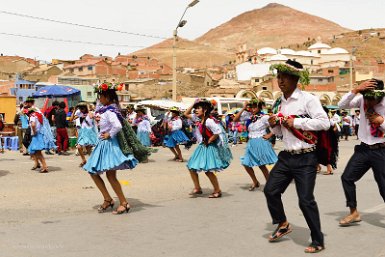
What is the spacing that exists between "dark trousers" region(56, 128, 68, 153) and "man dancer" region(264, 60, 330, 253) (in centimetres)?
1377

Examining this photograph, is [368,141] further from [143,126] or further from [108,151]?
[143,126]

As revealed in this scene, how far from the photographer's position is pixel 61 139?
18.9 metres

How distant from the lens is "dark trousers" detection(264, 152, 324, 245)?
18.6ft

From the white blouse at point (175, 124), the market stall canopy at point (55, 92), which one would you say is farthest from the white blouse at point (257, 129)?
the market stall canopy at point (55, 92)

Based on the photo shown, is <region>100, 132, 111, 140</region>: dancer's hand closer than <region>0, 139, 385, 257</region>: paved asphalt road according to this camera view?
No

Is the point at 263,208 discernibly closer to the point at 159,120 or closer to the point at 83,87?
the point at 159,120

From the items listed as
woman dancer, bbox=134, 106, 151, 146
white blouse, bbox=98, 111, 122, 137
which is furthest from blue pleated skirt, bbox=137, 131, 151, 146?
white blouse, bbox=98, 111, 122, 137

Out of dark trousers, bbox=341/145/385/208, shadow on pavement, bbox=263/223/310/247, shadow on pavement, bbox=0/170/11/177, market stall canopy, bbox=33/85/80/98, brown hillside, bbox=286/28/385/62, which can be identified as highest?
brown hillside, bbox=286/28/385/62

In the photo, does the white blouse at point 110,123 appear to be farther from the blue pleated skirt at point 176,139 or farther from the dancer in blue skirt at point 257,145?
the blue pleated skirt at point 176,139

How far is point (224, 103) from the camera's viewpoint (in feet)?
102

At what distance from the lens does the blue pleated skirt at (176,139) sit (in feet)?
54.6

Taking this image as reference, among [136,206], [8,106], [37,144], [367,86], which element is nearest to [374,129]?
[367,86]

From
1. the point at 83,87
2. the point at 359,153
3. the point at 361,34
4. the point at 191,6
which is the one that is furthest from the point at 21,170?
the point at 361,34

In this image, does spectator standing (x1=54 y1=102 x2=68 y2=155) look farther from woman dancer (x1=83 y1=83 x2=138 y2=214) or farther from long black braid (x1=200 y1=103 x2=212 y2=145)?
woman dancer (x1=83 y1=83 x2=138 y2=214)
